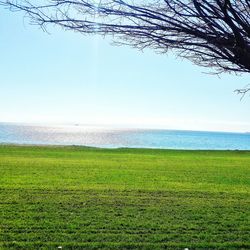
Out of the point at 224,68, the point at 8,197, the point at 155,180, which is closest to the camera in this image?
the point at 224,68

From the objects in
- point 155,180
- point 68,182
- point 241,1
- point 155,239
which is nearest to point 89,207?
point 155,239

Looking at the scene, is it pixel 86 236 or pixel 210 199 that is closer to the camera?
pixel 86 236

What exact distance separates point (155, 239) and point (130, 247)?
0.79m

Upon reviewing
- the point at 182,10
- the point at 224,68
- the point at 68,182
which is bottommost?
the point at 68,182

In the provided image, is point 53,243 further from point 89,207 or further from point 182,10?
point 182,10

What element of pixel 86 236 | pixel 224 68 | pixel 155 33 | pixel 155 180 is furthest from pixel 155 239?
pixel 155 180

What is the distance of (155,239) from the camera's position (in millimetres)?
9234

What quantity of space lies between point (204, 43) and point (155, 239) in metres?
6.00

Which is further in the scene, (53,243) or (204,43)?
(53,243)

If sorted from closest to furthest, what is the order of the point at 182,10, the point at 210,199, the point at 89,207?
the point at 182,10 < the point at 89,207 < the point at 210,199

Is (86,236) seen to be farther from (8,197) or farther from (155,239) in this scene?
(8,197)

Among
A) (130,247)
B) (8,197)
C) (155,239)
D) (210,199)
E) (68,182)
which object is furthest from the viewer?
(68,182)

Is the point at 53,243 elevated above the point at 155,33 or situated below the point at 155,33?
below

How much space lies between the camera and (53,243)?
8.72 meters
